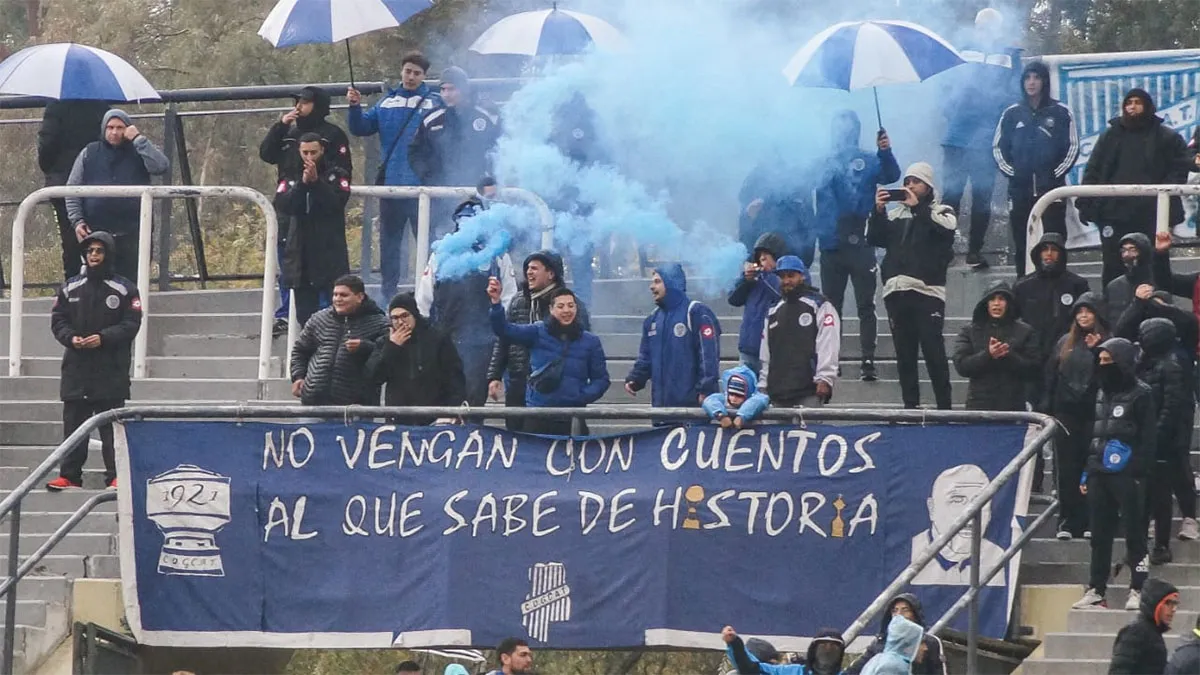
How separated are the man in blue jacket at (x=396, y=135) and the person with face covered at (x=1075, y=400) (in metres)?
4.83

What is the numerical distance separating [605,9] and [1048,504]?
6.02 m

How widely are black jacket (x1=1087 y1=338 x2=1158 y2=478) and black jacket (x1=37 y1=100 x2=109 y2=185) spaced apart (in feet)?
25.7

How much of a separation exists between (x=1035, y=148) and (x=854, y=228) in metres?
1.61

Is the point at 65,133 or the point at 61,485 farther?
the point at 65,133

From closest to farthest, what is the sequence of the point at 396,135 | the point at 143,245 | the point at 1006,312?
the point at 1006,312
the point at 143,245
the point at 396,135

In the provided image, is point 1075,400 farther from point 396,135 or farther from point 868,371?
point 396,135

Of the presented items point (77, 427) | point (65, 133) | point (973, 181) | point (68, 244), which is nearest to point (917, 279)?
point (973, 181)

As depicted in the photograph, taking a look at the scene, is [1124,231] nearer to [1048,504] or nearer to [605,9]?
[1048,504]

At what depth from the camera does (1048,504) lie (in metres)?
14.0

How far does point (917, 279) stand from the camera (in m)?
15.0

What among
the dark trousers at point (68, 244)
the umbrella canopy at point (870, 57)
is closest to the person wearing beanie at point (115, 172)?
the dark trousers at point (68, 244)

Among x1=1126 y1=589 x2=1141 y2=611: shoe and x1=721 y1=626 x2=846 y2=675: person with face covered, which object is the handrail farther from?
x1=1126 y1=589 x2=1141 y2=611: shoe

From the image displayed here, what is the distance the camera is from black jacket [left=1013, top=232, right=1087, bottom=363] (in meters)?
14.5

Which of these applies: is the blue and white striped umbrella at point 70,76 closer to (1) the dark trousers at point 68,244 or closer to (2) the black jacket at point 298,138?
(1) the dark trousers at point 68,244
